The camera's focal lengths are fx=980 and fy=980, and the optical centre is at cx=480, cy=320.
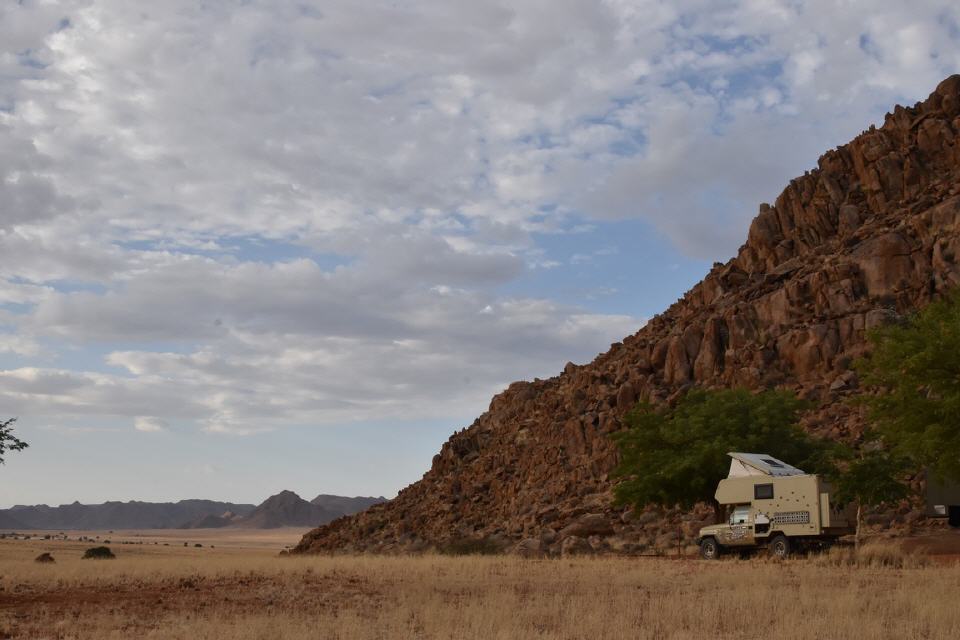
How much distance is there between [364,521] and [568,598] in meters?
62.3

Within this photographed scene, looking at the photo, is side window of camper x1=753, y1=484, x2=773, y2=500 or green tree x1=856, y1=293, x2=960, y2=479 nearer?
green tree x1=856, y1=293, x2=960, y2=479

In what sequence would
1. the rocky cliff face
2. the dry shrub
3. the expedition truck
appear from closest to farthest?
the dry shrub → the expedition truck → the rocky cliff face

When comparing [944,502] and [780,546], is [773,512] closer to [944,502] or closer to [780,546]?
[780,546]

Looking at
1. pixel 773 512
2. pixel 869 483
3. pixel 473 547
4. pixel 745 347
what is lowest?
pixel 473 547

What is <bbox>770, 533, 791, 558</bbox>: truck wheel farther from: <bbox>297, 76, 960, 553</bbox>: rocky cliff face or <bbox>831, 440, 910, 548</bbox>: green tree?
<bbox>297, 76, 960, 553</bbox>: rocky cliff face

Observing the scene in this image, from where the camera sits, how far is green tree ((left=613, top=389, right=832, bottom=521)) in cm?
4378

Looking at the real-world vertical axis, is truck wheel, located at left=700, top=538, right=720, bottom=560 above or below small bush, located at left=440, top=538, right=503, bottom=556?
above

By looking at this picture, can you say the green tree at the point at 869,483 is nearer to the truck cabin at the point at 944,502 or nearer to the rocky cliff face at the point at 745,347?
the truck cabin at the point at 944,502

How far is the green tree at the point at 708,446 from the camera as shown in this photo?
43.8 m

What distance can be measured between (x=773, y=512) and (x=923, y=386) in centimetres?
795

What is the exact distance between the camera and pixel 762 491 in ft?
120

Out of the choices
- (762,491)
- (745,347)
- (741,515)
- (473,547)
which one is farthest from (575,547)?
(745,347)

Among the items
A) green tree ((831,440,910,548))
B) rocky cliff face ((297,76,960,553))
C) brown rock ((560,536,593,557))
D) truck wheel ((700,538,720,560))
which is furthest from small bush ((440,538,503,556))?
green tree ((831,440,910,548))

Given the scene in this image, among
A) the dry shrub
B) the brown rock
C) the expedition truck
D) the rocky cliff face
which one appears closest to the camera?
the dry shrub
